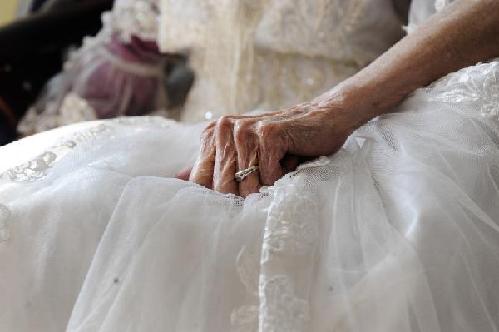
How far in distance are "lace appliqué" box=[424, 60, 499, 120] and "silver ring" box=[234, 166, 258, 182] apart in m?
0.21

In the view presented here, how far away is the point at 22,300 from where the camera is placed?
0.60 m

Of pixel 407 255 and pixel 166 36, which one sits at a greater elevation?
pixel 407 255

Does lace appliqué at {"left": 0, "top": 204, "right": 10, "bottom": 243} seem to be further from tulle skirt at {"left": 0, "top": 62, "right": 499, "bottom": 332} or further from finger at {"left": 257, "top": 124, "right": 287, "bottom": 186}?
finger at {"left": 257, "top": 124, "right": 287, "bottom": 186}

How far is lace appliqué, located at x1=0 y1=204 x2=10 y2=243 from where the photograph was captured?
61cm

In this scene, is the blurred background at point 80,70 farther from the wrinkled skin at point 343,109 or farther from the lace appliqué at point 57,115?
the wrinkled skin at point 343,109

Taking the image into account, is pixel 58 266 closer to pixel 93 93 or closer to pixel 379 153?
pixel 379 153

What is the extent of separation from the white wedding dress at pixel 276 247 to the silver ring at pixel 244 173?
5 centimetres

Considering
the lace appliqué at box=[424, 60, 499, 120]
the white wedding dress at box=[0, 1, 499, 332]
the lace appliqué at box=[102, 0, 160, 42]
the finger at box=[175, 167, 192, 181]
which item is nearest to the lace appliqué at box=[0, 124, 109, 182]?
the white wedding dress at box=[0, 1, 499, 332]

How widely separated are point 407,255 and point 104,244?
0.23 metres

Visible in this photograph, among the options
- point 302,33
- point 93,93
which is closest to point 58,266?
point 302,33

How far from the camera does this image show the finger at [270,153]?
0.69m

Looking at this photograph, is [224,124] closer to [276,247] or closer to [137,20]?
[276,247]

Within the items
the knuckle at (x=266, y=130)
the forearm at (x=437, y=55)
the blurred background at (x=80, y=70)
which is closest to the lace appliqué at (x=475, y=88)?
the forearm at (x=437, y=55)

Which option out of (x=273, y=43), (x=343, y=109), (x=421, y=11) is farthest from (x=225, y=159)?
(x=273, y=43)
